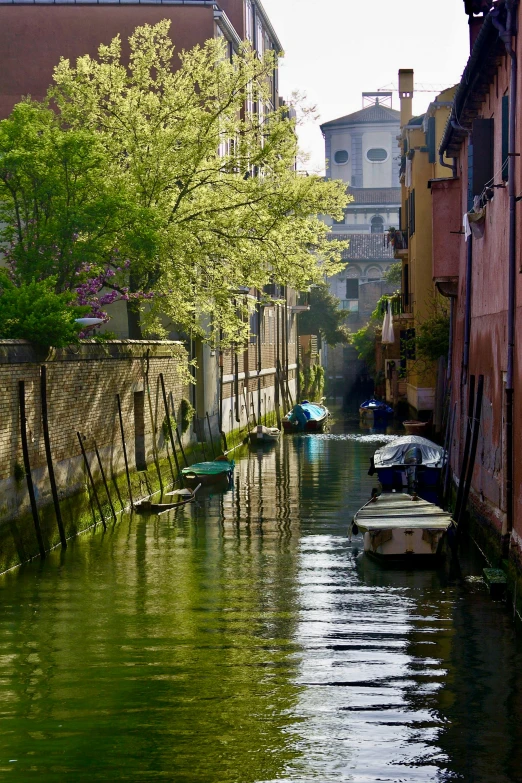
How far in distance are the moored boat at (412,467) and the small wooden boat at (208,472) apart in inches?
162

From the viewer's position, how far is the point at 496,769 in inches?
374

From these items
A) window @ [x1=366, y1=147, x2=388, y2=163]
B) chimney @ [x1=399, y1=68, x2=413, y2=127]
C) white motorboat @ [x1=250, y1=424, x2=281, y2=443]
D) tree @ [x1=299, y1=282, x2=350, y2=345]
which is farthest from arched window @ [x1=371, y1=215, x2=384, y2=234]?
white motorboat @ [x1=250, y1=424, x2=281, y2=443]

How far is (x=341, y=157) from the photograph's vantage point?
340 ft

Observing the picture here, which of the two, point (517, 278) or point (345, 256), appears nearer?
point (517, 278)

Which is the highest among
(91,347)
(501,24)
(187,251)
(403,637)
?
(501,24)

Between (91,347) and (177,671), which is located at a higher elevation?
(91,347)

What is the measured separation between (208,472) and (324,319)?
4926cm

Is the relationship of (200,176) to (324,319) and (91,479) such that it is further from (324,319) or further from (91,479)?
(324,319)

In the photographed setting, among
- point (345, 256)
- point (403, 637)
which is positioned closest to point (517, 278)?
point (403, 637)

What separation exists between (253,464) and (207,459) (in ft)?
5.51

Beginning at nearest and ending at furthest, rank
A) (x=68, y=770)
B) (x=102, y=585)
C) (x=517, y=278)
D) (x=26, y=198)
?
(x=68, y=770), (x=517, y=278), (x=102, y=585), (x=26, y=198)

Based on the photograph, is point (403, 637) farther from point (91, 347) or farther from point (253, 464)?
point (253, 464)

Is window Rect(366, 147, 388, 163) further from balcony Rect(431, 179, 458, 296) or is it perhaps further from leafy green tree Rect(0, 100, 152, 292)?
leafy green tree Rect(0, 100, 152, 292)

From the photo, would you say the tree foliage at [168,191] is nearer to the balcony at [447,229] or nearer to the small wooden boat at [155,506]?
the small wooden boat at [155,506]
